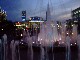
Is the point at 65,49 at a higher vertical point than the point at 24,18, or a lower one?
lower

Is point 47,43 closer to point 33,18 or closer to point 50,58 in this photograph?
point 50,58

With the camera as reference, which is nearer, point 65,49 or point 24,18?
point 65,49

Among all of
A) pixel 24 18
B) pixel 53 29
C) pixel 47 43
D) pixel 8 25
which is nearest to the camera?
pixel 47 43

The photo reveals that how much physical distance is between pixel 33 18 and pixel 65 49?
99.5 metres

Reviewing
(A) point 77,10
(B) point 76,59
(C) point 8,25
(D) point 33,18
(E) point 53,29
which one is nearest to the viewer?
(B) point 76,59

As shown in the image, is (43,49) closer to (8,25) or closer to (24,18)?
(8,25)

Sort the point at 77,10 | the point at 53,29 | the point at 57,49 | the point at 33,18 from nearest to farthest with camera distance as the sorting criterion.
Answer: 1. the point at 57,49
2. the point at 53,29
3. the point at 77,10
4. the point at 33,18

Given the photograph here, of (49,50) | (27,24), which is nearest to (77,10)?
(27,24)

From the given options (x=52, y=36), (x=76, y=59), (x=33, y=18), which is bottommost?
(x=76, y=59)

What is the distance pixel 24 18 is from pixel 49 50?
10794cm

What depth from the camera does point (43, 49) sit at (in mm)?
26312

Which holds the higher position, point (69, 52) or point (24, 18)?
point (24, 18)

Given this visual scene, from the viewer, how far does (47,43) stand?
94.4 ft

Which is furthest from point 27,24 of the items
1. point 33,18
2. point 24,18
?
point 24,18
